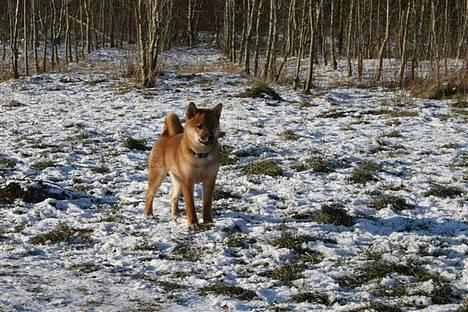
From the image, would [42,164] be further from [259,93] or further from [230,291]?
[259,93]

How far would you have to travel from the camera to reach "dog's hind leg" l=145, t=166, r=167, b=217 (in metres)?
7.03

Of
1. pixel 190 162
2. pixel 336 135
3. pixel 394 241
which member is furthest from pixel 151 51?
pixel 394 241

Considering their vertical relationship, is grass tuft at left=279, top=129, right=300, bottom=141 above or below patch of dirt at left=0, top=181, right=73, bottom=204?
above

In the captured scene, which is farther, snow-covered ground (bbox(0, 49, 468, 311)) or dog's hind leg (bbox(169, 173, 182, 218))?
dog's hind leg (bbox(169, 173, 182, 218))

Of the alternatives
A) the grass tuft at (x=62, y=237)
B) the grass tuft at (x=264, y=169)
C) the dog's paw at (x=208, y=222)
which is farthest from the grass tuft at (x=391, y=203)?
the grass tuft at (x=62, y=237)

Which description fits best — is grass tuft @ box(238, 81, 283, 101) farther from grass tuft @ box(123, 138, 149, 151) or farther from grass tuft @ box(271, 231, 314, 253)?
grass tuft @ box(271, 231, 314, 253)

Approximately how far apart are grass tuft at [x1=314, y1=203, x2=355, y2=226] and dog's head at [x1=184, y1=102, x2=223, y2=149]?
1419mm

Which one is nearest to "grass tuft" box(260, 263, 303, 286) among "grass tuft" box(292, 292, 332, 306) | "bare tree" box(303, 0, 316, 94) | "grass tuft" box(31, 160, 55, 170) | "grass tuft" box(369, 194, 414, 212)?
"grass tuft" box(292, 292, 332, 306)

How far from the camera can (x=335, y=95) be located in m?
16.6

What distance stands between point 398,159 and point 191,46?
31.1m

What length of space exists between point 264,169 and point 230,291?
4.09 m

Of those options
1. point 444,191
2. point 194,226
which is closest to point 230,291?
point 194,226

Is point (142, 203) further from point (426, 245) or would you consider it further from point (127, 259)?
point (426, 245)

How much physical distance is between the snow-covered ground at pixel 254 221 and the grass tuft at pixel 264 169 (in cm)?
4
